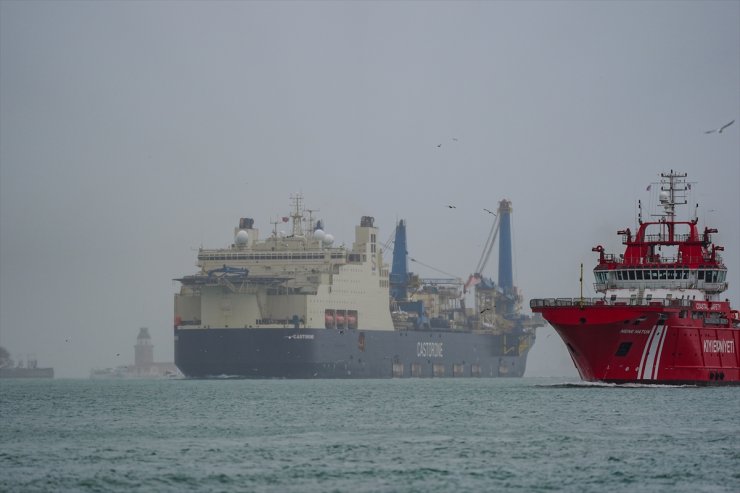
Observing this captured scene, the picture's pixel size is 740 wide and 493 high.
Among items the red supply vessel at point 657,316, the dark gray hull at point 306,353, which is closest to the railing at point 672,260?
the red supply vessel at point 657,316

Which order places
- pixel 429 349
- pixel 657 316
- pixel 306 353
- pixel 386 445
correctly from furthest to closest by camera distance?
pixel 429 349 < pixel 306 353 < pixel 657 316 < pixel 386 445

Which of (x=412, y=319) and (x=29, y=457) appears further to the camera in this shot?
(x=412, y=319)

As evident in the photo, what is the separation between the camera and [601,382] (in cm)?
7588

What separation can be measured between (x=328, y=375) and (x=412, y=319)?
2592 cm

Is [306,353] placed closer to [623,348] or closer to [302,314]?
[302,314]

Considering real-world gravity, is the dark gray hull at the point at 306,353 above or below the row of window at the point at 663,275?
below

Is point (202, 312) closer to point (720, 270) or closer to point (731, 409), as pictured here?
point (720, 270)

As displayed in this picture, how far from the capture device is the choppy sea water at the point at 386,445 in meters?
38.7

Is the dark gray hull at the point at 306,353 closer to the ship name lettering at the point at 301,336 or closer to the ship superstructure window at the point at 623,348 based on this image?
the ship name lettering at the point at 301,336

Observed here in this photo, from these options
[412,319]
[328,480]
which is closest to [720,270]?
[328,480]

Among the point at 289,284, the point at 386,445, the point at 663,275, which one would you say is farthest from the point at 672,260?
the point at 289,284

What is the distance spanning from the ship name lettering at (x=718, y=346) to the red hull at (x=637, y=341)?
52mm

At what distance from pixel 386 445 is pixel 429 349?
10624 centimetres

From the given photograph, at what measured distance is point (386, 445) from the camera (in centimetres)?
4700
